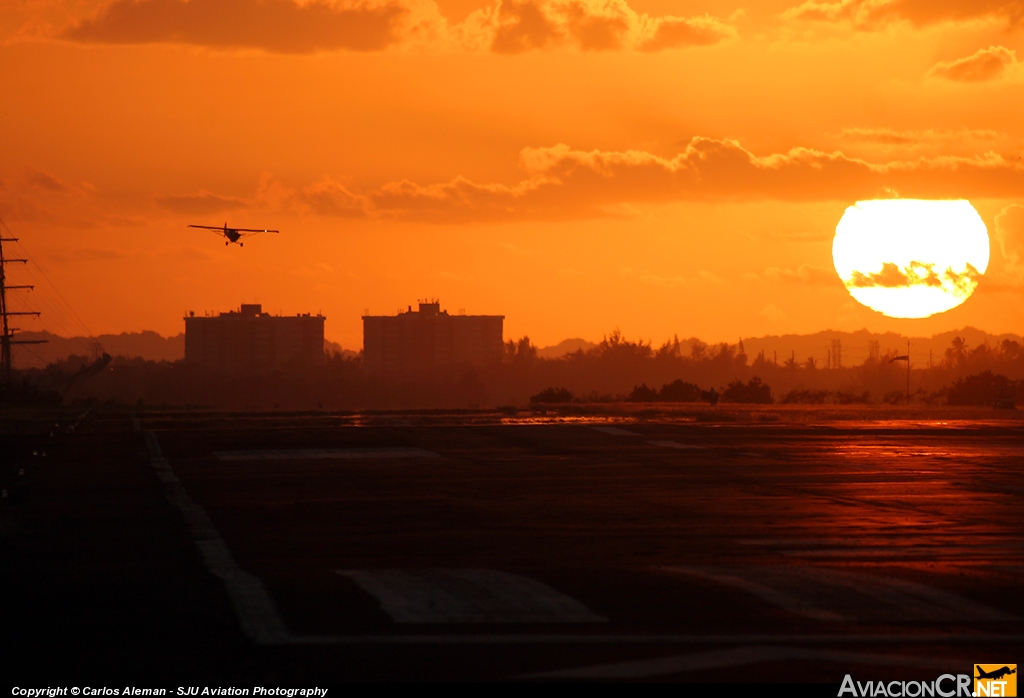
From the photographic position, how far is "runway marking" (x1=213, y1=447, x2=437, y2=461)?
104 feet

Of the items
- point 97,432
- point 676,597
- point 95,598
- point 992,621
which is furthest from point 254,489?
point 97,432

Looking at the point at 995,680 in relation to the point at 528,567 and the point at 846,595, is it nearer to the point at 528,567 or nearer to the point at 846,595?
the point at 846,595

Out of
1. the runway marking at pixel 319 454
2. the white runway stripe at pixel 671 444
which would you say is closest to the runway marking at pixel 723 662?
the runway marking at pixel 319 454

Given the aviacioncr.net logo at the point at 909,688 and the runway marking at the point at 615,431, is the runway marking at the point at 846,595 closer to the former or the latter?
the aviacioncr.net logo at the point at 909,688

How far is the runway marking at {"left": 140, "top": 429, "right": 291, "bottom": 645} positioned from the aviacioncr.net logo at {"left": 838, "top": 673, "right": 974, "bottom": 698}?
14.2 ft

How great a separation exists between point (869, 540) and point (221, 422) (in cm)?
3912

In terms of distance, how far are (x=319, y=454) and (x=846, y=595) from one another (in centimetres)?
2226

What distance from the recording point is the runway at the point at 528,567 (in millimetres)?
10078

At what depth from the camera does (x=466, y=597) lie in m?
12.2

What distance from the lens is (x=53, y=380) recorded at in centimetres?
13925

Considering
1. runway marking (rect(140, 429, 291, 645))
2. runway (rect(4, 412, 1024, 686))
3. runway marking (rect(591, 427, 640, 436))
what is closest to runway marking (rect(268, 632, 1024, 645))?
runway (rect(4, 412, 1024, 686))

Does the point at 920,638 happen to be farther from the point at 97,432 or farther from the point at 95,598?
the point at 97,432

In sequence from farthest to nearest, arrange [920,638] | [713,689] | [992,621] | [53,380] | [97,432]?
[53,380] < [97,432] < [992,621] < [920,638] < [713,689]

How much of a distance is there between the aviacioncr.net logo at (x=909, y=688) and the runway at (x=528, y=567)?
16 cm
